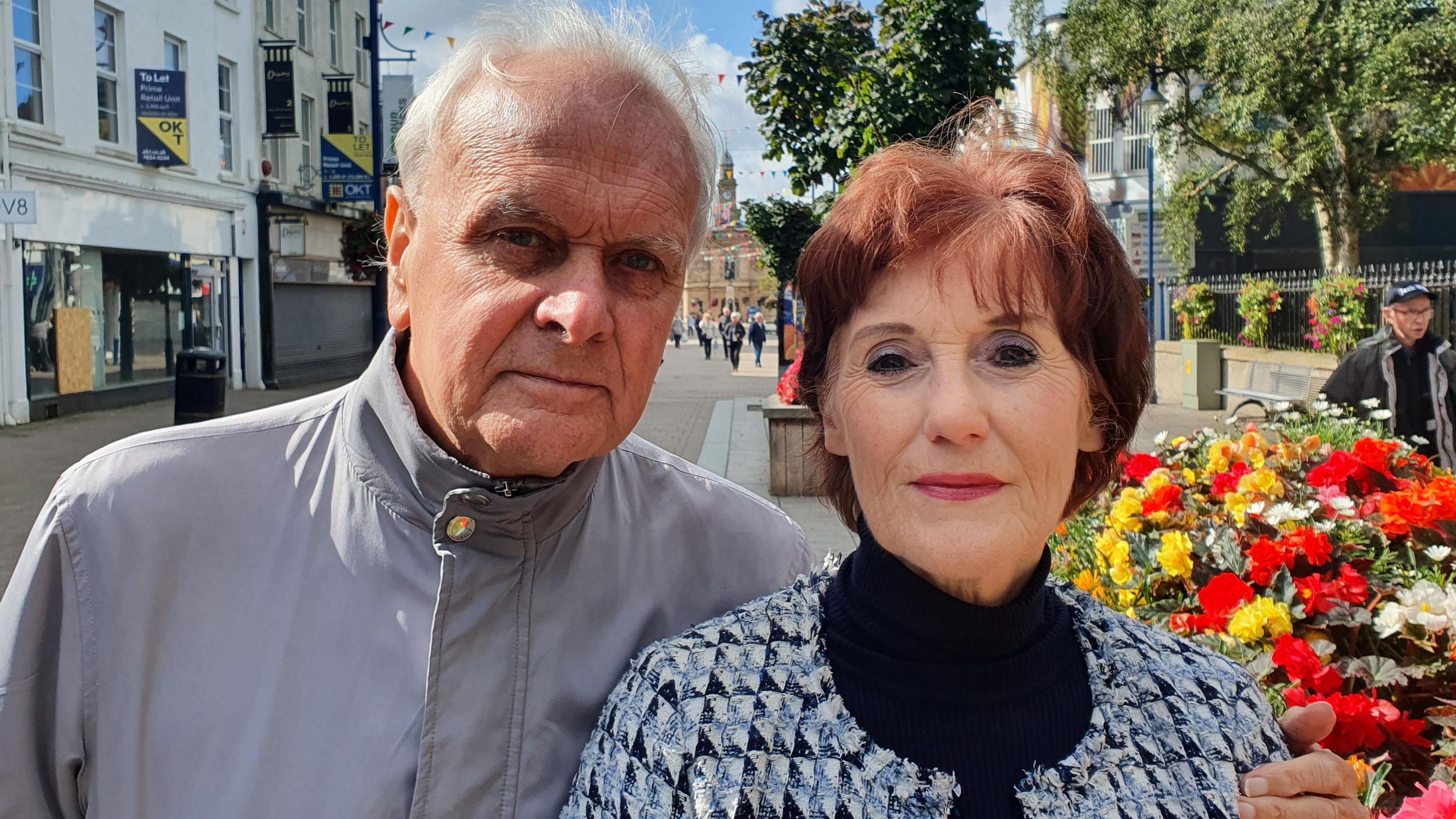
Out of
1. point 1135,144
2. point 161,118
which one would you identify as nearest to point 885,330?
point 161,118

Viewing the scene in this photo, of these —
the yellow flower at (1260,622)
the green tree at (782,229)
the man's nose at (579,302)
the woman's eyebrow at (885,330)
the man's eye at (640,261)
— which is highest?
the green tree at (782,229)

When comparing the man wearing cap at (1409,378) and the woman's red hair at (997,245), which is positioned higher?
the woman's red hair at (997,245)

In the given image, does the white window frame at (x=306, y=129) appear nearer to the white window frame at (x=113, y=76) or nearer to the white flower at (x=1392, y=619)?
the white window frame at (x=113, y=76)

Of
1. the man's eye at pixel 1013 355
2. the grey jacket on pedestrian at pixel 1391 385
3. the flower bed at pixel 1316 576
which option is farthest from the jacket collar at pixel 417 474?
the grey jacket on pedestrian at pixel 1391 385

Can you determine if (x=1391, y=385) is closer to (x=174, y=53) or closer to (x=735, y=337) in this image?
(x=174, y=53)

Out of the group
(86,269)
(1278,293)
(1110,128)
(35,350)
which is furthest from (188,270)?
(1110,128)

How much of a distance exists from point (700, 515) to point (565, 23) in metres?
0.81

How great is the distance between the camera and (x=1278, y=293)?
16797 millimetres

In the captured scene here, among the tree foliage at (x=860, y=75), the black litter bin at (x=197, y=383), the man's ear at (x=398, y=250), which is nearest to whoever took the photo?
the man's ear at (x=398, y=250)

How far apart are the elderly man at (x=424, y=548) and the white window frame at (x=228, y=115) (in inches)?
875

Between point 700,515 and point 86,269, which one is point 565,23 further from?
point 86,269

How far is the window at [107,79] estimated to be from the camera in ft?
57.5

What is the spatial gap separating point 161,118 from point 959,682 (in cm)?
1966

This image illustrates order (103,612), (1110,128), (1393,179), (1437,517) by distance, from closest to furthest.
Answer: (103,612) → (1437,517) → (1393,179) → (1110,128)
